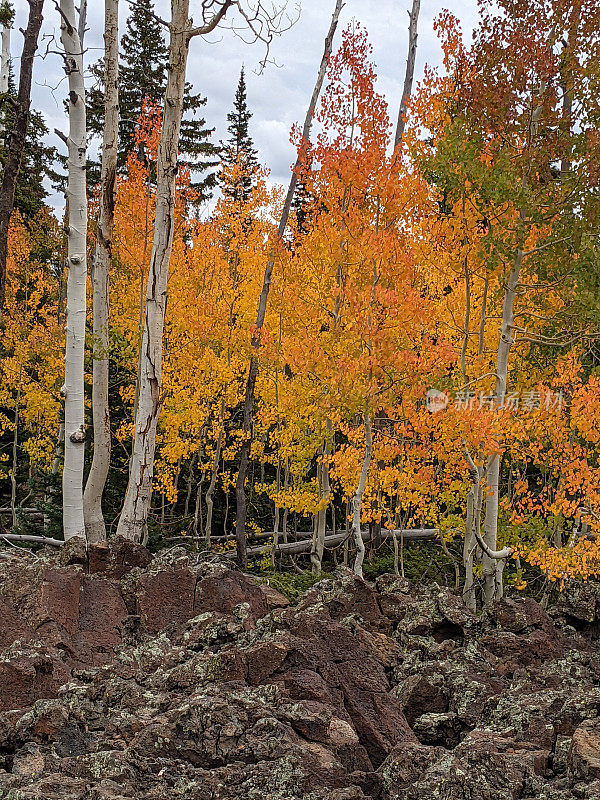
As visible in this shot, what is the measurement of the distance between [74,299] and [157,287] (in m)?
0.92

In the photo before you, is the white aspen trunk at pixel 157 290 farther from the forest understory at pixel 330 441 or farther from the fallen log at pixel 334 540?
the fallen log at pixel 334 540

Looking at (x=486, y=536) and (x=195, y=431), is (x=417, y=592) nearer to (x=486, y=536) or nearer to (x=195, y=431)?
(x=486, y=536)

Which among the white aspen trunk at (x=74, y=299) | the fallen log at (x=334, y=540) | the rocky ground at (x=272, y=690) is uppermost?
the white aspen trunk at (x=74, y=299)

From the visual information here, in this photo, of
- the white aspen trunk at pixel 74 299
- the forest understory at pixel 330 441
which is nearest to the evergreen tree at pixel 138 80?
the forest understory at pixel 330 441

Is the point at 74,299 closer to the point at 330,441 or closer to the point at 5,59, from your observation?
the point at 330,441

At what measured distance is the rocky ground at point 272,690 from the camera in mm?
2686

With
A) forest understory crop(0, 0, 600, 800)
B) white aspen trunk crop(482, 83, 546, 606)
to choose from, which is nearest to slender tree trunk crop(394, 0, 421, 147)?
forest understory crop(0, 0, 600, 800)

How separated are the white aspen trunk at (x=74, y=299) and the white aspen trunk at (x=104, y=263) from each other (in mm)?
→ 907

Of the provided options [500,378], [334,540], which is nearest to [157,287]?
[500,378]

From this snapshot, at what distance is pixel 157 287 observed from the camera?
6.95 metres

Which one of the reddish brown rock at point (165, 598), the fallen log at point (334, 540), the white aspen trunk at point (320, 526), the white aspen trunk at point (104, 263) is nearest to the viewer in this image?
the reddish brown rock at point (165, 598)

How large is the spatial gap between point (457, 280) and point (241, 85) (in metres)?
18.2

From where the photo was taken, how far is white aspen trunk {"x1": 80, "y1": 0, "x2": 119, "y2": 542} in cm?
825

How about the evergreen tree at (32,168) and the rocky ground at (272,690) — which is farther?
the evergreen tree at (32,168)
